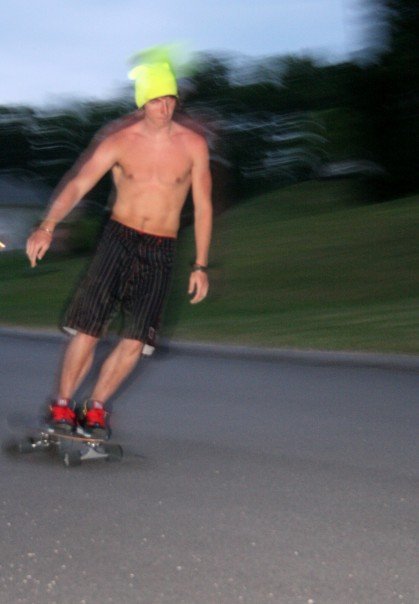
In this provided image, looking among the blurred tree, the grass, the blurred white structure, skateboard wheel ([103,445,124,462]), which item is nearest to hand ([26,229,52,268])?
skateboard wheel ([103,445,124,462])

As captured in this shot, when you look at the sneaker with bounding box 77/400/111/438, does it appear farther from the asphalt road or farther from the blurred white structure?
the blurred white structure

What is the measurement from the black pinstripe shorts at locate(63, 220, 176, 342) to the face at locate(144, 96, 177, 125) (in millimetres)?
590

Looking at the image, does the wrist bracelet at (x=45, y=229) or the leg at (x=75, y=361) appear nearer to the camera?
the wrist bracelet at (x=45, y=229)

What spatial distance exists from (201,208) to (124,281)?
0.59m

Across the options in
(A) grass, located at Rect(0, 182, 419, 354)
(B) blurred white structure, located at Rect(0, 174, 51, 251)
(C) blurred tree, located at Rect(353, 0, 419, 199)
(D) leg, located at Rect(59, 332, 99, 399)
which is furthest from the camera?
(B) blurred white structure, located at Rect(0, 174, 51, 251)

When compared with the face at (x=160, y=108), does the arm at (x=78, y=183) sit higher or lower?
lower

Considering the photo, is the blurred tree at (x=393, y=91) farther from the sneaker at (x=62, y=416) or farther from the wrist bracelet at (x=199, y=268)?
the sneaker at (x=62, y=416)

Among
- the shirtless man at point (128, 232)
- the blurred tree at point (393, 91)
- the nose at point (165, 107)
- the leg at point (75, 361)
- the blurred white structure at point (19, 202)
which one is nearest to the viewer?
the nose at point (165, 107)

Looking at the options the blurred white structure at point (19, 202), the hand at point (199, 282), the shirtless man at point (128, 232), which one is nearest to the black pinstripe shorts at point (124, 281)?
the shirtless man at point (128, 232)

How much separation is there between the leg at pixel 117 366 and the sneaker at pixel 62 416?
17 cm

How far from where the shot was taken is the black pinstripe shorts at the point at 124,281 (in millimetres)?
7992

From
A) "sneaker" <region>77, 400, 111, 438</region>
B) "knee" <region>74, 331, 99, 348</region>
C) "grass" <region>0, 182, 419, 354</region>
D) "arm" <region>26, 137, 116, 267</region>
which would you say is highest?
"arm" <region>26, 137, 116, 267</region>

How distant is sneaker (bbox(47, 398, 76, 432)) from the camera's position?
796cm

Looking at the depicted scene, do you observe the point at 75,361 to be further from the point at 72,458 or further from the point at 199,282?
the point at 199,282
